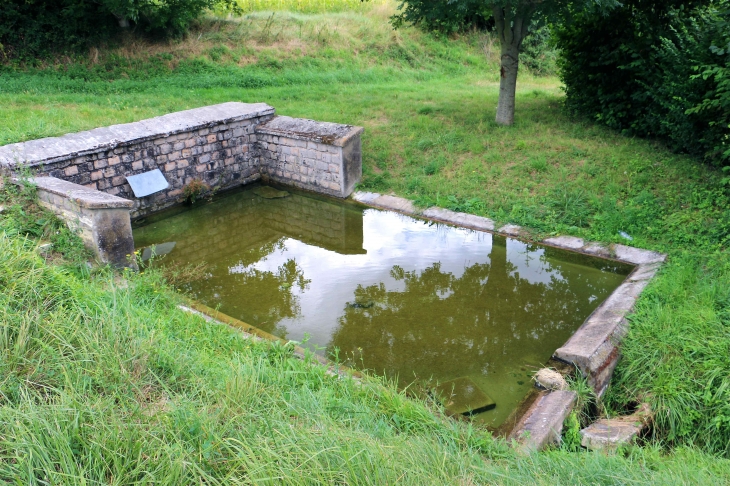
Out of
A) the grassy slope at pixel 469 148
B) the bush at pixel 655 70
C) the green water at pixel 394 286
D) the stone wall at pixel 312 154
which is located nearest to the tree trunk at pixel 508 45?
the grassy slope at pixel 469 148

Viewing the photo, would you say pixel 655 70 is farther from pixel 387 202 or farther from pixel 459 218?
pixel 387 202

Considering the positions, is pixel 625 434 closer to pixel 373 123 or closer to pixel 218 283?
pixel 218 283

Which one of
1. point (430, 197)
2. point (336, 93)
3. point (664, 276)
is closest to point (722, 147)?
point (664, 276)

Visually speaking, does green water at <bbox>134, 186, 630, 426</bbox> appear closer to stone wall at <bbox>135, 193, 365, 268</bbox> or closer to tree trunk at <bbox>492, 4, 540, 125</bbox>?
stone wall at <bbox>135, 193, 365, 268</bbox>

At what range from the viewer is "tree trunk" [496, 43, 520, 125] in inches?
412

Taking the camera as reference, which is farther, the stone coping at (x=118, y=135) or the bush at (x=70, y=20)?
the bush at (x=70, y=20)

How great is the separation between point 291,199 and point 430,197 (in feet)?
7.87

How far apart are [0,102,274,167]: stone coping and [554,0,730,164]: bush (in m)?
5.85

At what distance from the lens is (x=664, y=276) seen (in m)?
6.25

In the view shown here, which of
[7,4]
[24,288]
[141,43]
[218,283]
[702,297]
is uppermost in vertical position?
[7,4]

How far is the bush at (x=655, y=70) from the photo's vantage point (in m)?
8.01

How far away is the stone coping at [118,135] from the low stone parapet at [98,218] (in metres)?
0.94

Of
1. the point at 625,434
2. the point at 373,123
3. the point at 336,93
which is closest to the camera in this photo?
the point at 625,434

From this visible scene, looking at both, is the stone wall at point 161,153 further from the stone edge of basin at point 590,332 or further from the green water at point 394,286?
the stone edge of basin at point 590,332
